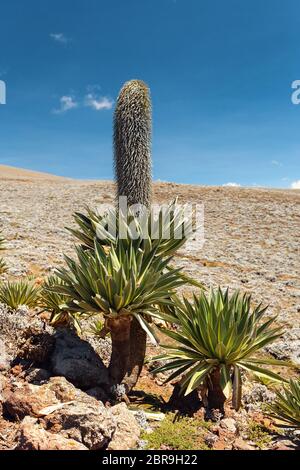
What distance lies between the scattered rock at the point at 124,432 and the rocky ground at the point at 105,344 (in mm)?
11

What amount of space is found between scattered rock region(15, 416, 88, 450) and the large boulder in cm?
152

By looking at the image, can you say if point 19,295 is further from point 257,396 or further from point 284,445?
point 284,445

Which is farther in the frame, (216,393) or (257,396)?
(257,396)

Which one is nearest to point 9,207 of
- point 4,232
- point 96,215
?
point 4,232

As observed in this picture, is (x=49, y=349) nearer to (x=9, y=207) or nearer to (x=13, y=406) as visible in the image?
(x=13, y=406)

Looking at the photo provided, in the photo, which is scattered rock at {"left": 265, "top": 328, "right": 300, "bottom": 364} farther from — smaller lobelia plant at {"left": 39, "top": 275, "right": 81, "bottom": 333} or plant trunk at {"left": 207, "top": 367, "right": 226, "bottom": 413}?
smaller lobelia plant at {"left": 39, "top": 275, "right": 81, "bottom": 333}

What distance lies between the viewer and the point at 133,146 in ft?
24.0

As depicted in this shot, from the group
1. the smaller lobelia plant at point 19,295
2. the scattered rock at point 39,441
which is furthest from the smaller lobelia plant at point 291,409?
the smaller lobelia plant at point 19,295

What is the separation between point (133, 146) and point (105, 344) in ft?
11.3

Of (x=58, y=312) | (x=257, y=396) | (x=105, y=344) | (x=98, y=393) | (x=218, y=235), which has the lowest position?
(x=257, y=396)

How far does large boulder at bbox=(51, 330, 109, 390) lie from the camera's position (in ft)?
18.2

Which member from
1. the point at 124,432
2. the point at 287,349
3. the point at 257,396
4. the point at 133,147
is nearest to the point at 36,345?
the point at 124,432

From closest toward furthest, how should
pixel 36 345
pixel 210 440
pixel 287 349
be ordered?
pixel 210 440 → pixel 36 345 → pixel 287 349

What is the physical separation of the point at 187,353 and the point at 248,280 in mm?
9131
